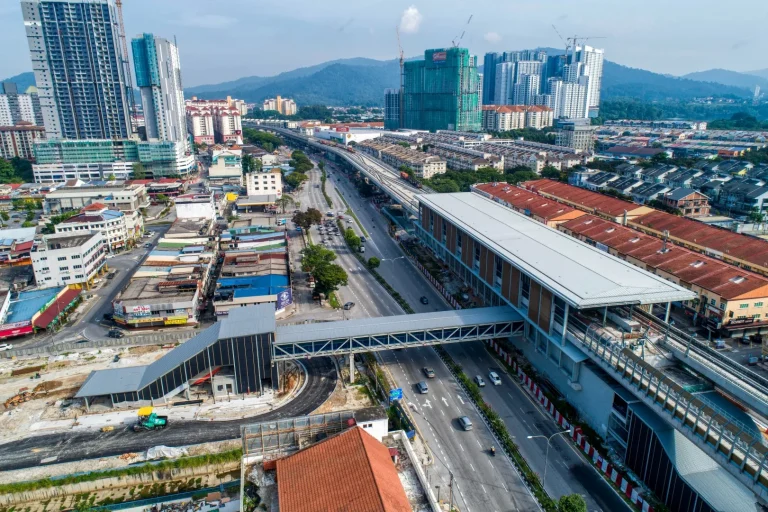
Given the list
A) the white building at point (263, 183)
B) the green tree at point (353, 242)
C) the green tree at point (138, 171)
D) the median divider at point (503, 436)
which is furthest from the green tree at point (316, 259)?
the green tree at point (138, 171)

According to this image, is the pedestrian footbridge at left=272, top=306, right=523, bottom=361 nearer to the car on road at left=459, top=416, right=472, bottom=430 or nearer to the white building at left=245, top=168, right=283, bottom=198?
the car on road at left=459, top=416, right=472, bottom=430

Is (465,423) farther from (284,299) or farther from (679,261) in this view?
(679,261)

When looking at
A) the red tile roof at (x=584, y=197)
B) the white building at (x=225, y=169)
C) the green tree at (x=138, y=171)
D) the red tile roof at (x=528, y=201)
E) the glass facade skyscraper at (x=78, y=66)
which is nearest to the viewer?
the red tile roof at (x=528, y=201)

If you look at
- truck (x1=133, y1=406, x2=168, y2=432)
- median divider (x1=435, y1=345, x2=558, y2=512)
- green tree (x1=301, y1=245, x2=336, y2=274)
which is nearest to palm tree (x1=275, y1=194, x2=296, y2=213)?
green tree (x1=301, y1=245, x2=336, y2=274)

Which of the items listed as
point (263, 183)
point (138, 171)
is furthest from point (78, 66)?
point (263, 183)

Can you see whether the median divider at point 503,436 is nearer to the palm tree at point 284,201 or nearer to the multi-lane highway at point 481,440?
the multi-lane highway at point 481,440

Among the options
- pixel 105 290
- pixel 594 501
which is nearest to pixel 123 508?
pixel 594 501
